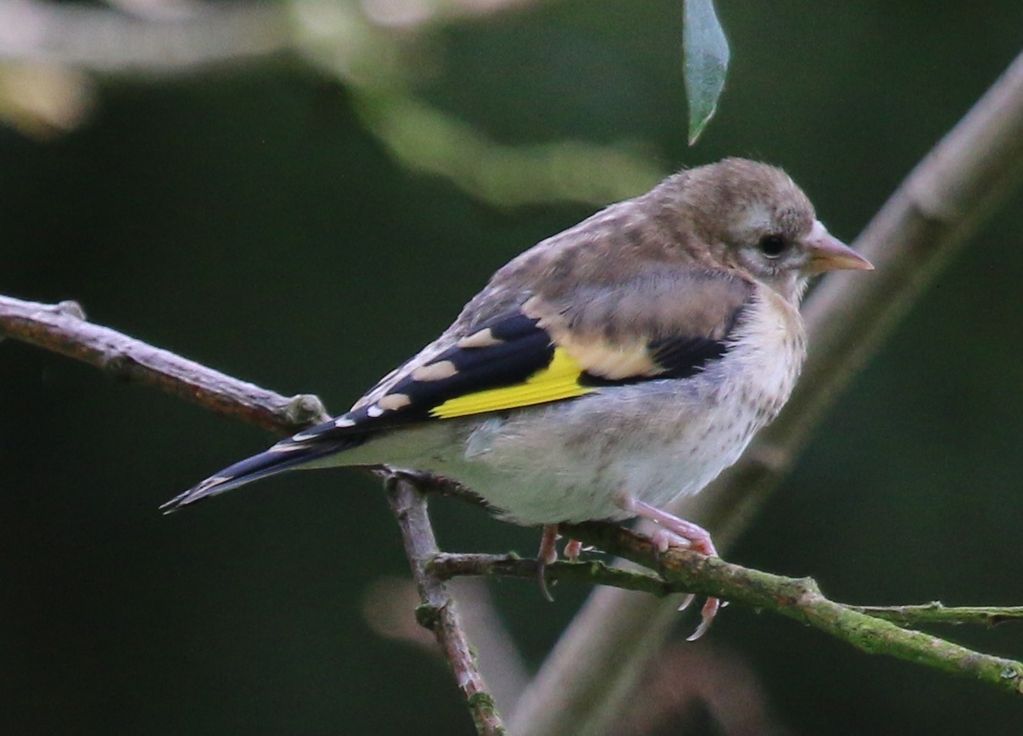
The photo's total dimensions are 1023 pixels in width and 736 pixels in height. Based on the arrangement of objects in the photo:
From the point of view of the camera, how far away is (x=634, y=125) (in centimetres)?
596

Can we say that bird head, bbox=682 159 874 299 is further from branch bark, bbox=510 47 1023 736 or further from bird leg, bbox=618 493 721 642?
bird leg, bbox=618 493 721 642

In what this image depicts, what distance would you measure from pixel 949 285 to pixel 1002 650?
1.47m

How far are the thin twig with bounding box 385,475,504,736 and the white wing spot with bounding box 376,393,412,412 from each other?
0.24 m

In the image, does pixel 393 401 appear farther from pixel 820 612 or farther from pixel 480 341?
pixel 820 612

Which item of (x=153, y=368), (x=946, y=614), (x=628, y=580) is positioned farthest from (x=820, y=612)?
(x=153, y=368)

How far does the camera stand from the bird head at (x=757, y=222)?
12.3 feet

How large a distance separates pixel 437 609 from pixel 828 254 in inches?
58.2

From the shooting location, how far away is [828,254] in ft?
11.9

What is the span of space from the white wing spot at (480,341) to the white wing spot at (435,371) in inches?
3.4

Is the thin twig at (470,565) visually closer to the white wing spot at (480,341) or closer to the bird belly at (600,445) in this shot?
the bird belly at (600,445)

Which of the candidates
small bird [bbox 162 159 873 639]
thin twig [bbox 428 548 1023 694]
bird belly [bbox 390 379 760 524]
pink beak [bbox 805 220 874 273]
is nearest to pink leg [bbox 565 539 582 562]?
small bird [bbox 162 159 873 639]

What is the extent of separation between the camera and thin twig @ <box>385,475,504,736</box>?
2.39 m

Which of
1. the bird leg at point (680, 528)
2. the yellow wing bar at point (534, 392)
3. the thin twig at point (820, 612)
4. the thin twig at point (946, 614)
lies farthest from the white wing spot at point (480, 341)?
the thin twig at point (946, 614)

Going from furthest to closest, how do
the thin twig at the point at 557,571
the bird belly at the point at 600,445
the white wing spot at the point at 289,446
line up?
the bird belly at the point at 600,445
the white wing spot at the point at 289,446
the thin twig at the point at 557,571
